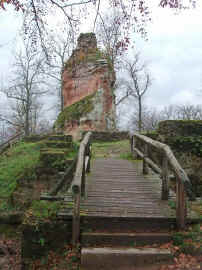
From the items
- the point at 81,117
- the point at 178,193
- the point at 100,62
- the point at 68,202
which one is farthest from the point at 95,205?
the point at 100,62

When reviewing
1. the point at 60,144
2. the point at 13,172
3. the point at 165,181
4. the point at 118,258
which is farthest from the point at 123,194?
the point at 60,144


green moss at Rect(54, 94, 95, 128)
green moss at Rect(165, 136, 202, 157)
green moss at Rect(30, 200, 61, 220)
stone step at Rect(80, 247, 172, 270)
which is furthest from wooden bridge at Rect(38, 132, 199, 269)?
green moss at Rect(54, 94, 95, 128)

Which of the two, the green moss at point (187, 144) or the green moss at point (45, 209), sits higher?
the green moss at point (187, 144)

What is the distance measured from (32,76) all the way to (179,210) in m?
25.4

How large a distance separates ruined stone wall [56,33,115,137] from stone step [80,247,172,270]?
14.9 meters

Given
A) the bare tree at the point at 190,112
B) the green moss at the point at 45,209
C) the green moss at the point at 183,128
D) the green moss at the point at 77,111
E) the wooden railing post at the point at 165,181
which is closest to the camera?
the green moss at the point at 45,209

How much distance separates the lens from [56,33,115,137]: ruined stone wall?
749 inches

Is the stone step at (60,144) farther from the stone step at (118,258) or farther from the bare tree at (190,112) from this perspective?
the bare tree at (190,112)

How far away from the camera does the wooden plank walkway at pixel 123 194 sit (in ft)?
14.1

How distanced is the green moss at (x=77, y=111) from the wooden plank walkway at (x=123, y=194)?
39.5 ft

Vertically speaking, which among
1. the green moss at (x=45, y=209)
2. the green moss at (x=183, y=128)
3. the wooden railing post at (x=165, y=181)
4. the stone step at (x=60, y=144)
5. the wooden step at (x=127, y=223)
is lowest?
the wooden step at (x=127, y=223)

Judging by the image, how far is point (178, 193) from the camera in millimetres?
4164

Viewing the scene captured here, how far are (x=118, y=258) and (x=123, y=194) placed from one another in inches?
71.3

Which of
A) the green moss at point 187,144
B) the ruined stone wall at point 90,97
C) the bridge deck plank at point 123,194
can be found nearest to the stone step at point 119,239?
the bridge deck plank at point 123,194
